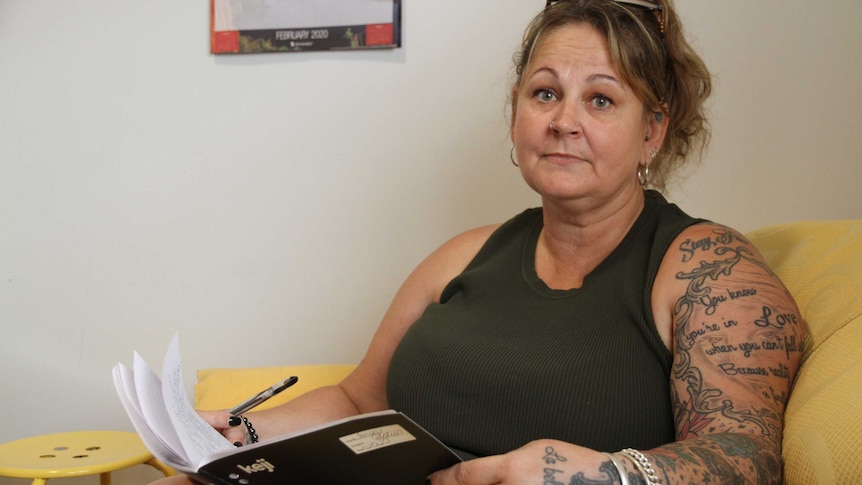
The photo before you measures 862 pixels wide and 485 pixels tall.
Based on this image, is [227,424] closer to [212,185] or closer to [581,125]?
[581,125]

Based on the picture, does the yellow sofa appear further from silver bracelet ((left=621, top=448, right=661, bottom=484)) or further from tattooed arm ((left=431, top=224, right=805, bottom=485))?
silver bracelet ((left=621, top=448, right=661, bottom=484))

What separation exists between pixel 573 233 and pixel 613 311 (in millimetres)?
192

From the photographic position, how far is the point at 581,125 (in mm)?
1209

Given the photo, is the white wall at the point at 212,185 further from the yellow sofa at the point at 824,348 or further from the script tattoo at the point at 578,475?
the script tattoo at the point at 578,475

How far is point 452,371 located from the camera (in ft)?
3.82

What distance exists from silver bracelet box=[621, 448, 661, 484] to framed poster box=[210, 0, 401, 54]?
119cm

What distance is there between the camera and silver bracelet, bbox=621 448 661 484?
84 centimetres

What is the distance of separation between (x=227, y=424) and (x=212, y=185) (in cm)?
88

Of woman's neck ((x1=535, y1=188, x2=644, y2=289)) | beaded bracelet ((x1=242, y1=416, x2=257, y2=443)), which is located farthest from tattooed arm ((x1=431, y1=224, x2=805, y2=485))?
beaded bracelet ((x1=242, y1=416, x2=257, y2=443))

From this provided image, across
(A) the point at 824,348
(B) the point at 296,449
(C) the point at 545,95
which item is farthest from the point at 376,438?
(C) the point at 545,95

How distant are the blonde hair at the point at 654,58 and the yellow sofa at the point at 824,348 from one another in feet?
0.68

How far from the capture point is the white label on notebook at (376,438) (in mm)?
843

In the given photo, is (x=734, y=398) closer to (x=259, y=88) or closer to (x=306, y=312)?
(x=306, y=312)

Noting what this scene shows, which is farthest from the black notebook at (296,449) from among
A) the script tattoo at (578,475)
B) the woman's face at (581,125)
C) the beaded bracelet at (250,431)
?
the woman's face at (581,125)
